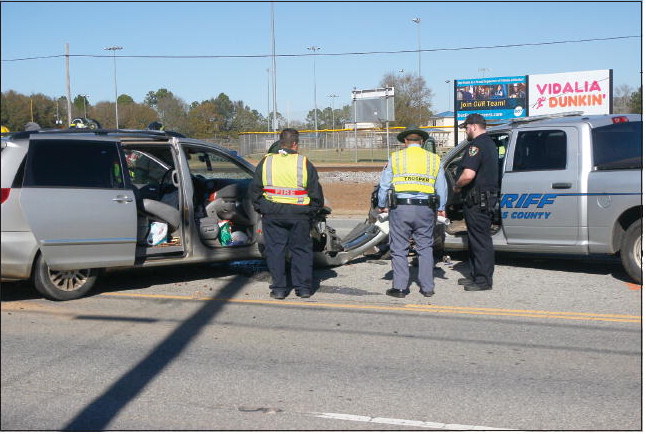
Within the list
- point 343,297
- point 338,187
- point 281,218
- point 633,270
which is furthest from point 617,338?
point 338,187

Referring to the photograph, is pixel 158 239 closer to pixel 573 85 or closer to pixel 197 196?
pixel 197 196

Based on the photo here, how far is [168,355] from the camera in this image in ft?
19.9

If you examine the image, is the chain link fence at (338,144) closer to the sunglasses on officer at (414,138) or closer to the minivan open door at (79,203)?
the sunglasses on officer at (414,138)

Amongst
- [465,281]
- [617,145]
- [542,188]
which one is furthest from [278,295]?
[617,145]

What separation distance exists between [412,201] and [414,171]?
1.03 ft

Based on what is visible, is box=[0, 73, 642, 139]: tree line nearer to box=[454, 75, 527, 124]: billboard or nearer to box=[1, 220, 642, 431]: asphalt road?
box=[454, 75, 527, 124]: billboard

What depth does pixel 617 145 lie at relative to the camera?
8.61 metres

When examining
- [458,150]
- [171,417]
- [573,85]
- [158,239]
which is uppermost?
[573,85]

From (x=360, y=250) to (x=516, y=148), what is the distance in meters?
2.34

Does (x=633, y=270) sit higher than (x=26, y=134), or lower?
lower

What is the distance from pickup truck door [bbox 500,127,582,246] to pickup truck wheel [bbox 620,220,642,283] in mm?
545

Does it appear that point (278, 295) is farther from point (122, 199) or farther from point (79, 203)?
point (79, 203)

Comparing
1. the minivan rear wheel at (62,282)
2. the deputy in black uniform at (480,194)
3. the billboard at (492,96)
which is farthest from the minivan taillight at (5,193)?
the billboard at (492,96)

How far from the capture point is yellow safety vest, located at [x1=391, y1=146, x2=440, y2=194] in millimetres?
7891
